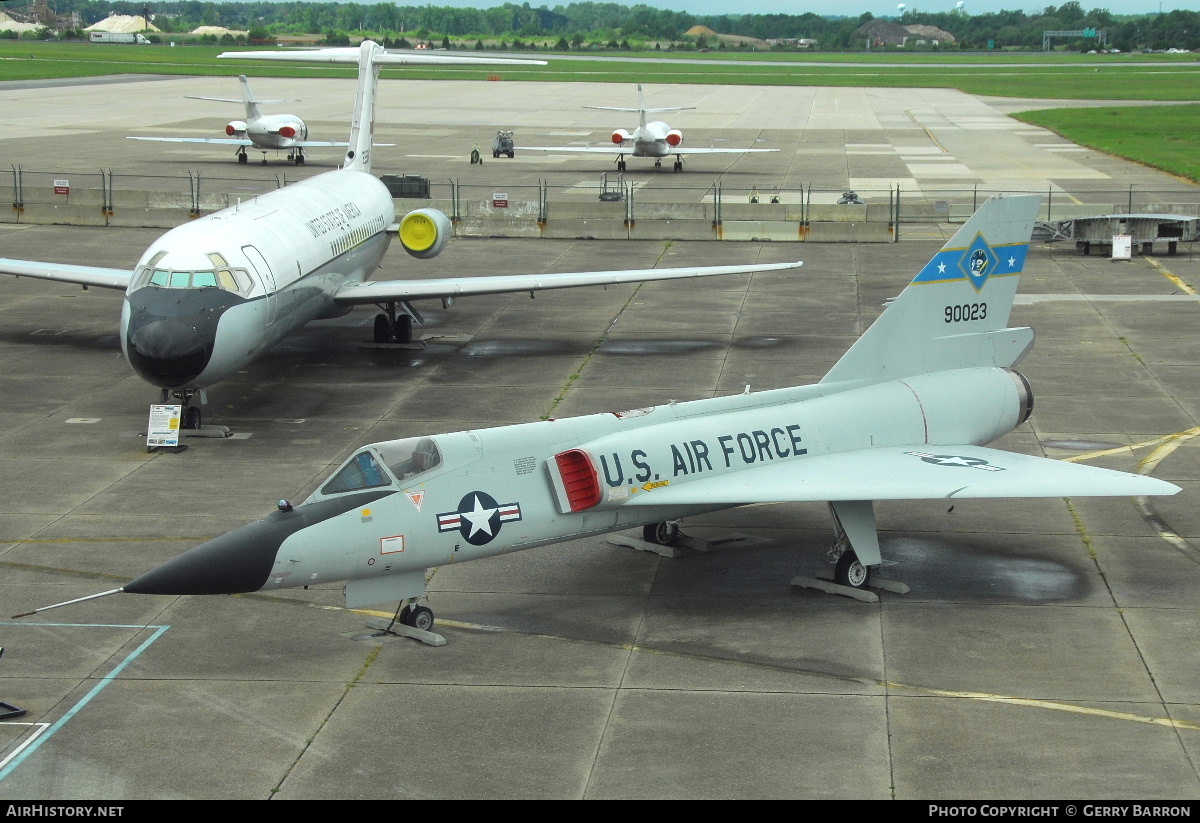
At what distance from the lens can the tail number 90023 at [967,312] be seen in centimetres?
1944

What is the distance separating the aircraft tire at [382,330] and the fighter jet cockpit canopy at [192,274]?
255 inches

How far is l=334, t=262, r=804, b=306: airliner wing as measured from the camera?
1179 inches

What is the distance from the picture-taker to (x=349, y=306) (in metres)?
30.6

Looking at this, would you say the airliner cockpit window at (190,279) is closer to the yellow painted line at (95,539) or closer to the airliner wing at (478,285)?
the airliner wing at (478,285)

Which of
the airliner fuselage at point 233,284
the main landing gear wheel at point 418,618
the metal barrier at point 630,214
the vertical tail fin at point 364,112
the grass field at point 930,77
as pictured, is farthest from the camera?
the grass field at point 930,77

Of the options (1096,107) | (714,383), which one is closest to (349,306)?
(714,383)

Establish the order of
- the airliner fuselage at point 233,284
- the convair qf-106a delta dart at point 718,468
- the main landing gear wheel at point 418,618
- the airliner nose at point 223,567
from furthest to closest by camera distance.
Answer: the airliner fuselage at point 233,284, the main landing gear wheel at point 418,618, the convair qf-106a delta dart at point 718,468, the airliner nose at point 223,567

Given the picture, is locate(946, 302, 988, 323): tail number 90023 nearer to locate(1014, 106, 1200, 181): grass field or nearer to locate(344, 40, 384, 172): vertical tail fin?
locate(344, 40, 384, 172): vertical tail fin

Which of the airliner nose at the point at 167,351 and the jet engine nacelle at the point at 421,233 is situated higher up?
the jet engine nacelle at the point at 421,233

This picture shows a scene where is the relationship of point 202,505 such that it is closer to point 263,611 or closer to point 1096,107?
point 263,611

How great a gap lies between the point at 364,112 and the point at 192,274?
12.5 meters

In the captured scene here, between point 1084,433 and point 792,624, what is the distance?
10.3 m

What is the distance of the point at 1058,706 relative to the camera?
13.6 meters

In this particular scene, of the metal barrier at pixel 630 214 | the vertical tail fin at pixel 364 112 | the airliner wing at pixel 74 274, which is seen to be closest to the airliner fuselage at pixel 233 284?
the airliner wing at pixel 74 274
